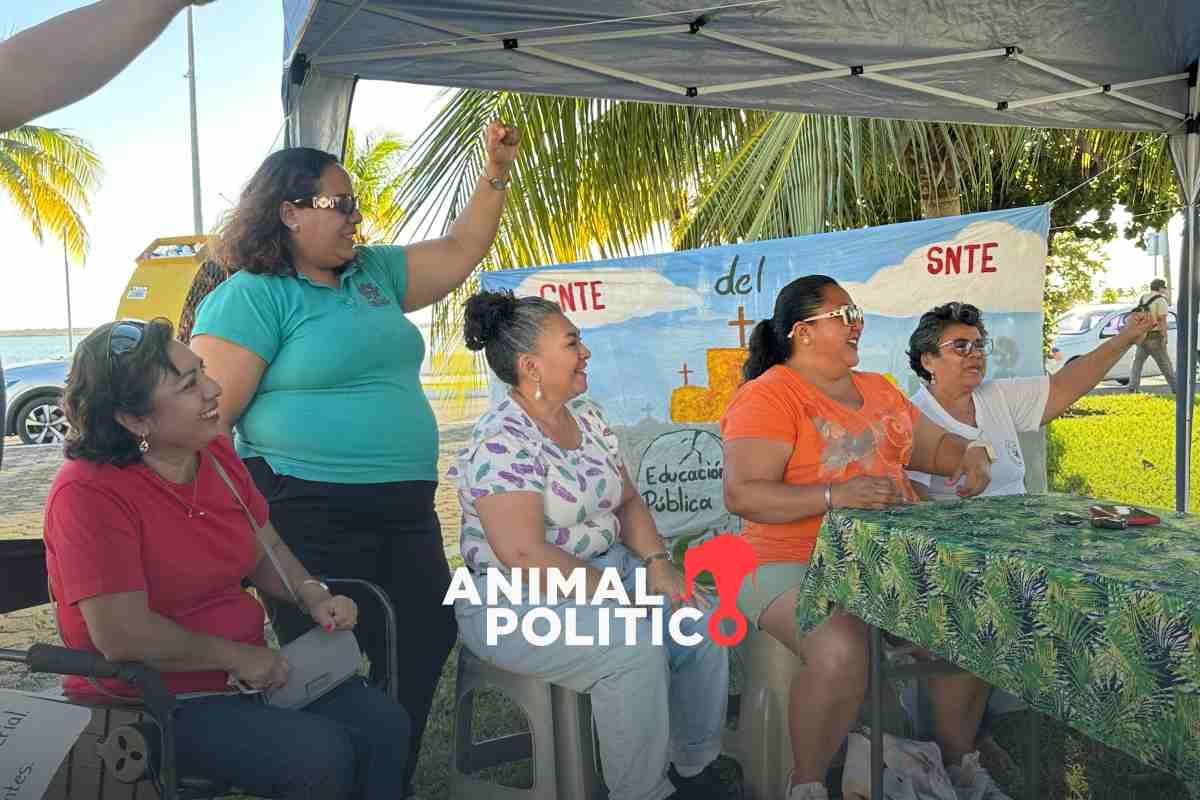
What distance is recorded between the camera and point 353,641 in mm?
2326

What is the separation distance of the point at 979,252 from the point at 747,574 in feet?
8.51

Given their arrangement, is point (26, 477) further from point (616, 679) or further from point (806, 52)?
→ point (616, 679)

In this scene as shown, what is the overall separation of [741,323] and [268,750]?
3.41 meters

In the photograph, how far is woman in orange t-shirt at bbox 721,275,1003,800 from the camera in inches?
101

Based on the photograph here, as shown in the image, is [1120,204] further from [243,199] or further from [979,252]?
[243,199]

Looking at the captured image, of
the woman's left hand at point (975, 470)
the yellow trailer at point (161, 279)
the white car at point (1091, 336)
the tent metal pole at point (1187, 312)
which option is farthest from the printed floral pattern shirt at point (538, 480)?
the white car at point (1091, 336)

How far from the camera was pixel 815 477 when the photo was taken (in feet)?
9.31

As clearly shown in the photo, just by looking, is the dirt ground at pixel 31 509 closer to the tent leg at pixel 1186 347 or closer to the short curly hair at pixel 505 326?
the short curly hair at pixel 505 326

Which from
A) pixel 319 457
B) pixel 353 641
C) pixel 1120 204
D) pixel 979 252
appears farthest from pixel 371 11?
pixel 1120 204

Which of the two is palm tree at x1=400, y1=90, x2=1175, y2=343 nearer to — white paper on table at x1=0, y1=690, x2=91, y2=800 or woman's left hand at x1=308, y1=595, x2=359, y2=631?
woman's left hand at x1=308, y1=595, x2=359, y2=631

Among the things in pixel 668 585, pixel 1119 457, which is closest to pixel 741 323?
pixel 668 585

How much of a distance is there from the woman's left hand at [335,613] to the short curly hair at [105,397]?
501 millimetres

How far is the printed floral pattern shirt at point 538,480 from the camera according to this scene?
8.50ft

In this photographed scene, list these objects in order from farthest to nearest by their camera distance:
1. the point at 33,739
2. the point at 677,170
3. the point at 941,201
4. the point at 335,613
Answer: the point at 677,170 < the point at 941,201 < the point at 335,613 < the point at 33,739
